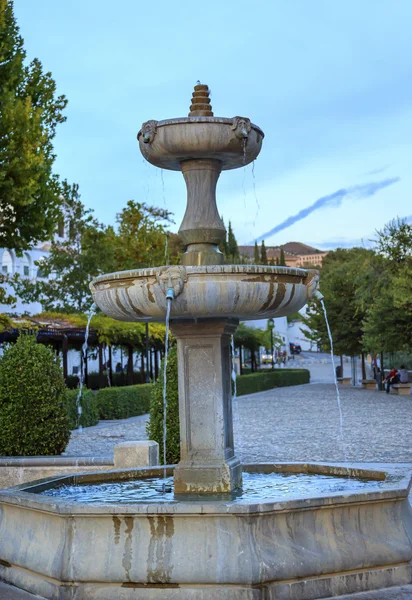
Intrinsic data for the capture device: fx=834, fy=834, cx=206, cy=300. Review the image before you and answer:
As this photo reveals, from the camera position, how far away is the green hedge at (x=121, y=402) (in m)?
26.8

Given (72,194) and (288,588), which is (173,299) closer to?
(288,588)

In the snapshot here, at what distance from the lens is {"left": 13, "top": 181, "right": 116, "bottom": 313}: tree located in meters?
34.1

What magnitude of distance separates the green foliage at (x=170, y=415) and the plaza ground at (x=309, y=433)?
3.19 metres

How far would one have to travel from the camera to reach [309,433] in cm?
1981

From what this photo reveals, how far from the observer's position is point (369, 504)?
6094 millimetres

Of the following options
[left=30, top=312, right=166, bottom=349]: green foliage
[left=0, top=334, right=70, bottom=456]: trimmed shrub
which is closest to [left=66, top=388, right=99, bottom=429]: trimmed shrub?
[left=30, top=312, right=166, bottom=349]: green foliage

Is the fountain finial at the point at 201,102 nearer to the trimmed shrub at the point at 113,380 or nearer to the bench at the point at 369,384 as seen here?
the trimmed shrub at the point at 113,380

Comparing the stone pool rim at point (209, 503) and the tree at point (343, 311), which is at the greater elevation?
the tree at point (343, 311)

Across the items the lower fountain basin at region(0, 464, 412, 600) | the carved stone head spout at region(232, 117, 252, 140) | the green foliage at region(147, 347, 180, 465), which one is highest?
the carved stone head spout at region(232, 117, 252, 140)

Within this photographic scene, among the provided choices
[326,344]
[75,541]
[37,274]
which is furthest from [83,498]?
[37,274]

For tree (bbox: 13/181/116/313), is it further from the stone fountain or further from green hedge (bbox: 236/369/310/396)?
the stone fountain

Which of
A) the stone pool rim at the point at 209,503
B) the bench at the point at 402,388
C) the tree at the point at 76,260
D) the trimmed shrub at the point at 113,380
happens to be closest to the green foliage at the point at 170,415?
the stone pool rim at the point at 209,503

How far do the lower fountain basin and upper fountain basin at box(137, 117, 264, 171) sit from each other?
9.78 ft

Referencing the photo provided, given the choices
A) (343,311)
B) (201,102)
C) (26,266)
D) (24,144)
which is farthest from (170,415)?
(26,266)
